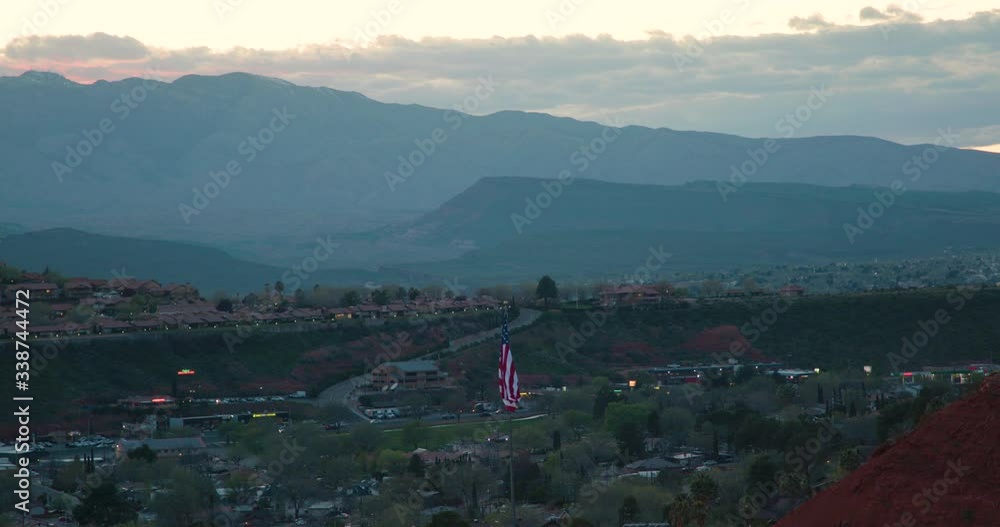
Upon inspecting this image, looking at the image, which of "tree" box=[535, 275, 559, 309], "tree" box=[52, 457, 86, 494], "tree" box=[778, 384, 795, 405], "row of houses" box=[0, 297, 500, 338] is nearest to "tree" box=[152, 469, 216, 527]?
"tree" box=[52, 457, 86, 494]

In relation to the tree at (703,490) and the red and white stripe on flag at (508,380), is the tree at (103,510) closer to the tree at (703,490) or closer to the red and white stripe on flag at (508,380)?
the tree at (703,490)

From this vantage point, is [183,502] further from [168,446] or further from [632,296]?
[632,296]

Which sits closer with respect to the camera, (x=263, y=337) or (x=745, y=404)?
(x=745, y=404)

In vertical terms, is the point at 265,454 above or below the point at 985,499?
below

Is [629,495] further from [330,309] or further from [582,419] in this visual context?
[330,309]

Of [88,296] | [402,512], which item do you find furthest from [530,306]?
[402,512]

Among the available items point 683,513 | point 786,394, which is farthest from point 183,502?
point 786,394
